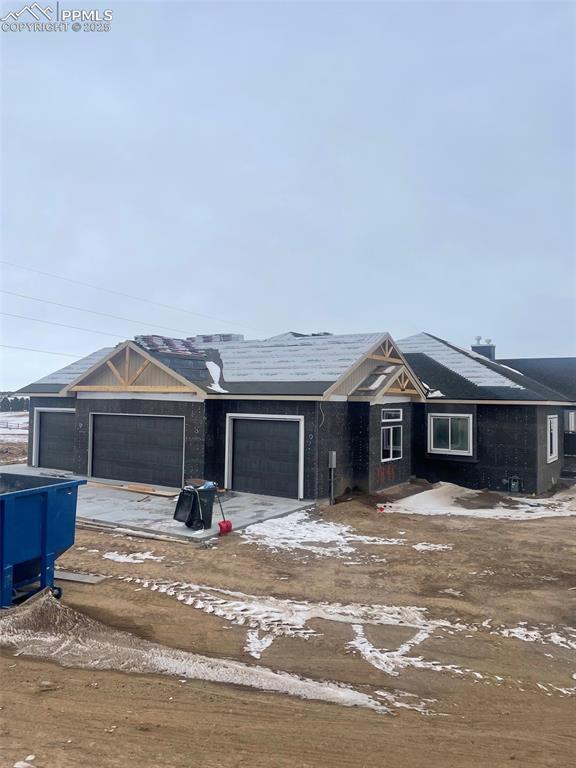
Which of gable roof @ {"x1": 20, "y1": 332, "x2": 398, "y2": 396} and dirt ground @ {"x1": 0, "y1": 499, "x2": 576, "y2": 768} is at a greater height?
gable roof @ {"x1": 20, "y1": 332, "x2": 398, "y2": 396}

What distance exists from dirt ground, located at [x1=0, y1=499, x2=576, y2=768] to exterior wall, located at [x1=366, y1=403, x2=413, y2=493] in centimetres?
673

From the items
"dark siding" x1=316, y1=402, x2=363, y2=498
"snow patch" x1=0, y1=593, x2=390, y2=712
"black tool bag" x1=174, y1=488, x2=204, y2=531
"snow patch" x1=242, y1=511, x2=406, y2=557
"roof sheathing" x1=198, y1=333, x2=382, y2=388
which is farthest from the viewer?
"roof sheathing" x1=198, y1=333, x2=382, y2=388

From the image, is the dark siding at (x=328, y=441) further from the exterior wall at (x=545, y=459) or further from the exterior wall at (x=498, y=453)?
the exterior wall at (x=545, y=459)

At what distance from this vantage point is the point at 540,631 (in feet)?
21.7

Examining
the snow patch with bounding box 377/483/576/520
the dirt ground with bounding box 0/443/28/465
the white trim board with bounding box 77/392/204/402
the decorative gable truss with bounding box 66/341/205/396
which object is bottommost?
the snow patch with bounding box 377/483/576/520

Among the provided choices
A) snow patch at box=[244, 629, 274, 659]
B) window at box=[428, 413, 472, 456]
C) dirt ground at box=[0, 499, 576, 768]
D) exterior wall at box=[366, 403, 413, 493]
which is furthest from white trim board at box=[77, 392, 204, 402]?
snow patch at box=[244, 629, 274, 659]

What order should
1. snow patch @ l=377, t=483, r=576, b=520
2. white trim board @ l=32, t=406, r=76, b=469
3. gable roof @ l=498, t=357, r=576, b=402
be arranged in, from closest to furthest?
snow patch @ l=377, t=483, r=576, b=520 < white trim board @ l=32, t=406, r=76, b=469 < gable roof @ l=498, t=357, r=576, b=402

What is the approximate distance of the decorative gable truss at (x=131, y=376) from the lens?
16.3 meters

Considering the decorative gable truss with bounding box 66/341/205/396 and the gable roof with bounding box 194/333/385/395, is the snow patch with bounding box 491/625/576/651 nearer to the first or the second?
the gable roof with bounding box 194/333/385/395

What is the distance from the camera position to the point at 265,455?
51.6 ft

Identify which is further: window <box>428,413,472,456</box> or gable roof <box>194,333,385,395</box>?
window <box>428,413,472,456</box>

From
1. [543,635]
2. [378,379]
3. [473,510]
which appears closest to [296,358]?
[378,379]

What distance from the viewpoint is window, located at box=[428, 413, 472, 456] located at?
18.9 metres

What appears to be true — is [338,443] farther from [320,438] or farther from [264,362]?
[264,362]
